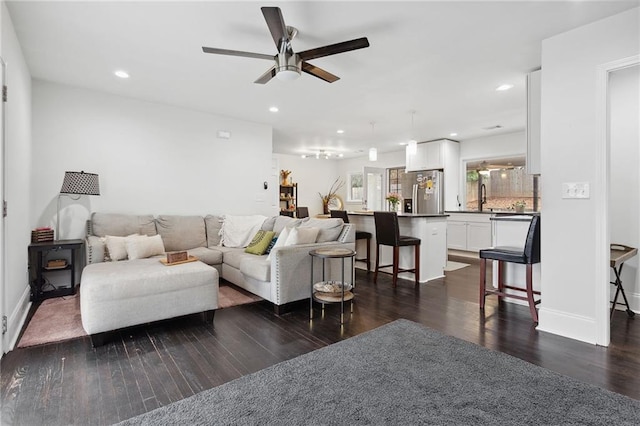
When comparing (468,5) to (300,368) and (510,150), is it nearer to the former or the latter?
(300,368)

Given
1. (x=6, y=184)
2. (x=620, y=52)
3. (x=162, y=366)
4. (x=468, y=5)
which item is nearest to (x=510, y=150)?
(x=620, y=52)

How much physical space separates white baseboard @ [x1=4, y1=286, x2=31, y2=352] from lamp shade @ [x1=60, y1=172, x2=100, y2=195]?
1.14 metres

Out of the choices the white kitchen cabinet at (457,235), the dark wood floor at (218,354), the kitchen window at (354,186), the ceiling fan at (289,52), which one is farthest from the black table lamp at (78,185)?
the kitchen window at (354,186)

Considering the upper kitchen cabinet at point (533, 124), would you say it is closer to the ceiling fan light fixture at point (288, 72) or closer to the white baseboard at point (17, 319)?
the ceiling fan light fixture at point (288, 72)

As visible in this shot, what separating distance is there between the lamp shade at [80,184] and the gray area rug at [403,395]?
3.17m

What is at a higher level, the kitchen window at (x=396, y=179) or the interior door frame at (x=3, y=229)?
the kitchen window at (x=396, y=179)

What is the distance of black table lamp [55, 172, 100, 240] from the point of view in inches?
145

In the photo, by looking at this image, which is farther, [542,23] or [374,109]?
[374,109]

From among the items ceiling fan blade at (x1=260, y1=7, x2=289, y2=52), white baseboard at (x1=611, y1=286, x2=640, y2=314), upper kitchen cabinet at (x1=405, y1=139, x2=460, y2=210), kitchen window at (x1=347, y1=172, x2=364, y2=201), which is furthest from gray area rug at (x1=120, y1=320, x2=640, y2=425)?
kitchen window at (x1=347, y1=172, x2=364, y2=201)

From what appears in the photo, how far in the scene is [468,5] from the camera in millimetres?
2309

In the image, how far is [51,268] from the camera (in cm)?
361

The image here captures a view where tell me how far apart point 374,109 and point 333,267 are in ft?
8.62

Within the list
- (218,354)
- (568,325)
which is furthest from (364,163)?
(218,354)

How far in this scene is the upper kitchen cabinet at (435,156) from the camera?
6914mm
